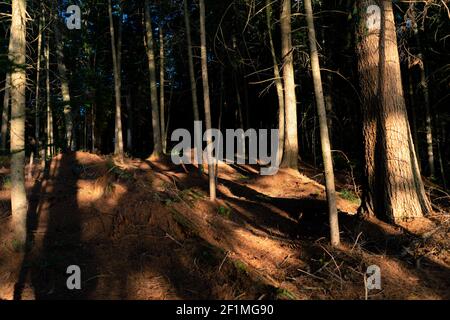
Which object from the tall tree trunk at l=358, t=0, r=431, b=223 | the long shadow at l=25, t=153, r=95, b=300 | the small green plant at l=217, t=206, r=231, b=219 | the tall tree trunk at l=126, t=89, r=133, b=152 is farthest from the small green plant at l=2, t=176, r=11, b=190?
the tall tree trunk at l=126, t=89, r=133, b=152

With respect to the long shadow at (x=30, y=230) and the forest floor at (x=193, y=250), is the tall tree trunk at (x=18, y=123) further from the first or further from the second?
the forest floor at (x=193, y=250)

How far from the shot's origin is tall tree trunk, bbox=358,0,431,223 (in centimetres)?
809

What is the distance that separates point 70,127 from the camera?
62.8 feet

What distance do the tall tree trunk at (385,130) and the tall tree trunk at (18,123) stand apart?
675 cm

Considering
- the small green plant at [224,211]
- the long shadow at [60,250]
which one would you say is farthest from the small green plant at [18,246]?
the small green plant at [224,211]

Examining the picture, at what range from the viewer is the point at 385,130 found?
826cm

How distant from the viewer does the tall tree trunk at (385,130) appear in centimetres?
809

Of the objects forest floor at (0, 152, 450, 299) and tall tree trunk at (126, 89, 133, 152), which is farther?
tall tree trunk at (126, 89, 133, 152)

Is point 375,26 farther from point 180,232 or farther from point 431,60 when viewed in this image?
point 431,60

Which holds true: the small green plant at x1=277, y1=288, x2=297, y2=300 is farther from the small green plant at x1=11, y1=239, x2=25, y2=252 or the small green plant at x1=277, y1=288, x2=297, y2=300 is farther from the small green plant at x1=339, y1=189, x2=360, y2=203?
the small green plant at x1=339, y1=189, x2=360, y2=203

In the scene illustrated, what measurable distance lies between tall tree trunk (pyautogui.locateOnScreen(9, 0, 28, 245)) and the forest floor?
46cm

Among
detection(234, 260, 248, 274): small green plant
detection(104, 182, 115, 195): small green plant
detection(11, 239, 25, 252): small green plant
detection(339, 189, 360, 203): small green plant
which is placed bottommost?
detection(234, 260, 248, 274): small green plant
